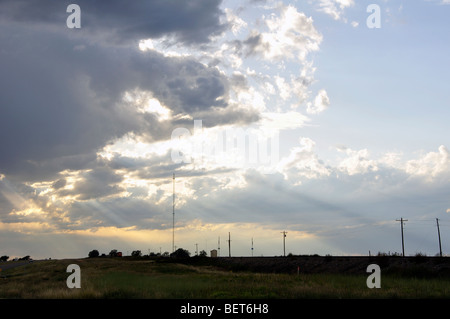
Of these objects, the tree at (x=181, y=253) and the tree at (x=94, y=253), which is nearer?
the tree at (x=181, y=253)

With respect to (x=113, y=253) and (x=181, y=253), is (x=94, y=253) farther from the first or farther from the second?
(x=181, y=253)

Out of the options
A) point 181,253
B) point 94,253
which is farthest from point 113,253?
point 181,253

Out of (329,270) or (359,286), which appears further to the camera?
(329,270)

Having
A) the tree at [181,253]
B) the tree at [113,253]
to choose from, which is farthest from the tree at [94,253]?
the tree at [181,253]

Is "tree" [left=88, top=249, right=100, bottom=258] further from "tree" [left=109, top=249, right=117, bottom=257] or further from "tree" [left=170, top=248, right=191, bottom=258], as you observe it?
"tree" [left=170, top=248, right=191, bottom=258]

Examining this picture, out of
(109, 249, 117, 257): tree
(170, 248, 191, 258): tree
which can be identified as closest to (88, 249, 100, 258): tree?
(109, 249, 117, 257): tree

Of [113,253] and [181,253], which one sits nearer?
[181,253]

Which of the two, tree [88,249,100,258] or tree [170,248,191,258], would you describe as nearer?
tree [170,248,191,258]

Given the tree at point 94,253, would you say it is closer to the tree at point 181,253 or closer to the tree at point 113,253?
the tree at point 113,253
